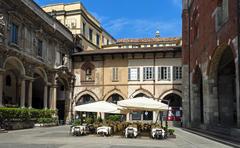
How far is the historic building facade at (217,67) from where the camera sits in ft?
55.0

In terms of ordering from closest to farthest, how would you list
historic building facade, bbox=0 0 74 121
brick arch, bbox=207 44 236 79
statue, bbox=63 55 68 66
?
brick arch, bbox=207 44 236 79
historic building facade, bbox=0 0 74 121
statue, bbox=63 55 68 66

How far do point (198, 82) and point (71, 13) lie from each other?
77.4 ft

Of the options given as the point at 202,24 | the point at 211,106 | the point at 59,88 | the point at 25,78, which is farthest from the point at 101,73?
the point at 211,106

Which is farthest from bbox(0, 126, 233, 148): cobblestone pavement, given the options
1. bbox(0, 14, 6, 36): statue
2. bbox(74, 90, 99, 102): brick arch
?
bbox(74, 90, 99, 102): brick arch

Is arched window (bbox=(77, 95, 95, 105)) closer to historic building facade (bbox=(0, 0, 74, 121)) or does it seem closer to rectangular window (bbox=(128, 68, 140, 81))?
historic building facade (bbox=(0, 0, 74, 121))

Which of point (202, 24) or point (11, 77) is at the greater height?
point (202, 24)

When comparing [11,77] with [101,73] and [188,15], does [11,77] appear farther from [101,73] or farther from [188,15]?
[188,15]

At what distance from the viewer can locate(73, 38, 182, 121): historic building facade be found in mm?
38562

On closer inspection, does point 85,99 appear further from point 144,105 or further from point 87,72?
point 144,105

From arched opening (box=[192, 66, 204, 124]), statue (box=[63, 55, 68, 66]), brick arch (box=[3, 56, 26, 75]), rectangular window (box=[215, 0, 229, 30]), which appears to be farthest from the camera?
statue (box=[63, 55, 68, 66])

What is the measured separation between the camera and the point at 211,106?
2134cm

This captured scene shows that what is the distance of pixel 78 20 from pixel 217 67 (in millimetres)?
27945

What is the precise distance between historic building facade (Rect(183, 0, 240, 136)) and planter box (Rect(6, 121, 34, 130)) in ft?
44.0

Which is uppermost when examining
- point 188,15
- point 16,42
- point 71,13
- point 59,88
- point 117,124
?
point 71,13
